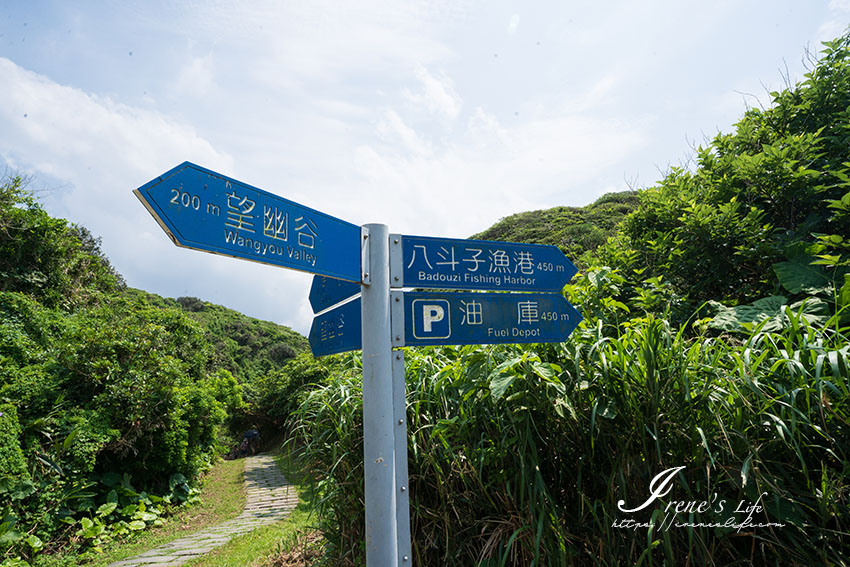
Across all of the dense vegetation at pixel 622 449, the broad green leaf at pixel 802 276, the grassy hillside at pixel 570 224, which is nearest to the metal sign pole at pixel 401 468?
the dense vegetation at pixel 622 449

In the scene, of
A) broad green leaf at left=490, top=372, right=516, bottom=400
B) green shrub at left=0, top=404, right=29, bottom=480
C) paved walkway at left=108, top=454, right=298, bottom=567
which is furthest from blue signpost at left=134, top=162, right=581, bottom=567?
green shrub at left=0, top=404, right=29, bottom=480

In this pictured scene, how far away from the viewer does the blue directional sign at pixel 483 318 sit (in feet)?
6.49

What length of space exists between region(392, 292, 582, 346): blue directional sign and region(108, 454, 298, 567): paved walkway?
9.41ft

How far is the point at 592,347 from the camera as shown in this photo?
7.14ft

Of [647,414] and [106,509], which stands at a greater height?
[647,414]

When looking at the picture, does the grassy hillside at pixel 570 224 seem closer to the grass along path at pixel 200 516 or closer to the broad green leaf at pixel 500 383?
the grass along path at pixel 200 516

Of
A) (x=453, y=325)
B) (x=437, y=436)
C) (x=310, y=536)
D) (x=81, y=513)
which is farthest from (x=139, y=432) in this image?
(x=453, y=325)

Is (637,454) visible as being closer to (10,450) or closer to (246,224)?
(246,224)

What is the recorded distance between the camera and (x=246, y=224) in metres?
1.58

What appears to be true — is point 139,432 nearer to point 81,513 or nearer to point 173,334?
point 81,513

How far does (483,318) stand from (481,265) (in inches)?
9.7

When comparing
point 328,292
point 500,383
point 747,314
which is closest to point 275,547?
point 328,292

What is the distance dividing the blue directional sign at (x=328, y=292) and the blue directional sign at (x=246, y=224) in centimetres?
33

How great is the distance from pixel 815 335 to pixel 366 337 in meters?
2.10
